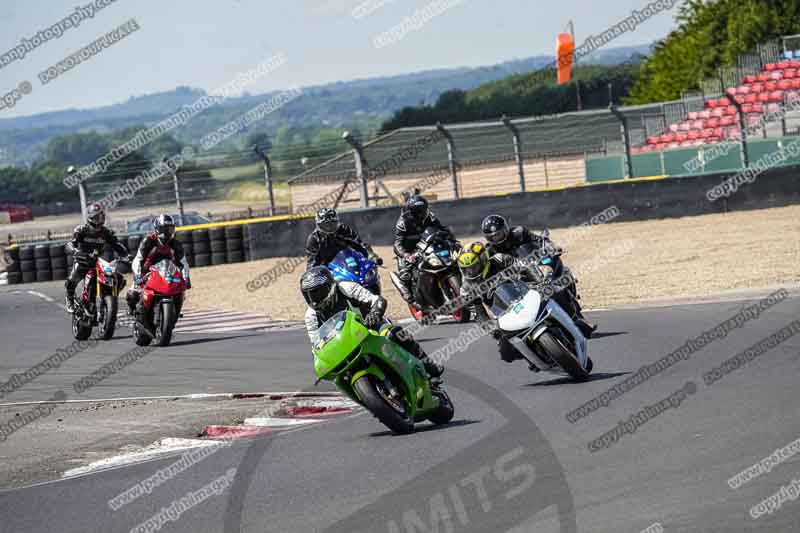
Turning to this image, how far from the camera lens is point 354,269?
12500mm

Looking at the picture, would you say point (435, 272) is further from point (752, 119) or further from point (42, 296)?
point (752, 119)

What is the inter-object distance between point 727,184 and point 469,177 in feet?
23.1

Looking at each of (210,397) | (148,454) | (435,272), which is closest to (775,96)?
(435,272)

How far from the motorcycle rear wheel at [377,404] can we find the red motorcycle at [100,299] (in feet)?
31.3

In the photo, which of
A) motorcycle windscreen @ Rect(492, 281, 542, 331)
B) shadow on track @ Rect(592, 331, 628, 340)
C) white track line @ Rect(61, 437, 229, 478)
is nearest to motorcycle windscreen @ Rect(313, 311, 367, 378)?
white track line @ Rect(61, 437, 229, 478)

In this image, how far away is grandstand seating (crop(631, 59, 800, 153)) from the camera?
37375 mm

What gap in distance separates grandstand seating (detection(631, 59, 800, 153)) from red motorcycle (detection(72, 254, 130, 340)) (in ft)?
68.7

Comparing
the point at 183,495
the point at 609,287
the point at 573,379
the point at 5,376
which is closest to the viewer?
the point at 183,495

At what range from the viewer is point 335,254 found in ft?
42.9

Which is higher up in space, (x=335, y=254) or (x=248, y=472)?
(x=335, y=254)

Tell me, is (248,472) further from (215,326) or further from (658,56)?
(658,56)

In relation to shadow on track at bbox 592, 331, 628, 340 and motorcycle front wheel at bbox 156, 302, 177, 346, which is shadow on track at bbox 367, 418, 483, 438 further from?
motorcycle front wheel at bbox 156, 302, 177, 346

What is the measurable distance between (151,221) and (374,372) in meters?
22.7

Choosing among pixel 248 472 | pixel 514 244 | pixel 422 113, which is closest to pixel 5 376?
pixel 514 244
